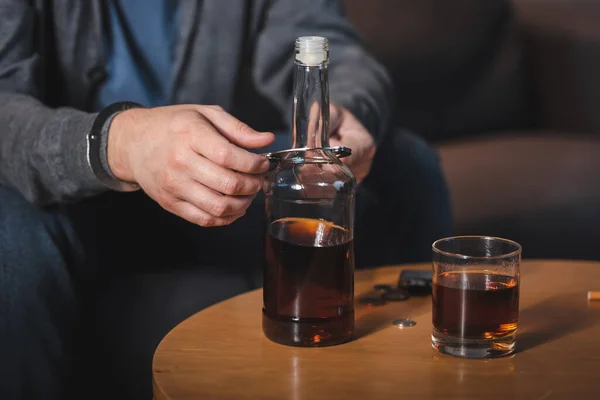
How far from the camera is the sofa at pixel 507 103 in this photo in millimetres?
2127

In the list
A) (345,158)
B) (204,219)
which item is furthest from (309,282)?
(345,158)

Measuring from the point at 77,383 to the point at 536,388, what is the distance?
2.20ft

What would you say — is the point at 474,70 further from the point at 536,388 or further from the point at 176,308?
the point at 536,388

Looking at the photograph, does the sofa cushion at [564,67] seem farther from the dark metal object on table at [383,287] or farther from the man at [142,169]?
the dark metal object on table at [383,287]

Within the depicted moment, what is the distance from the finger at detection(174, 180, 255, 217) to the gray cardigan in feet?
0.68

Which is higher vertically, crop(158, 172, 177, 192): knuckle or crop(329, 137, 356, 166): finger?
crop(158, 172, 177, 192): knuckle

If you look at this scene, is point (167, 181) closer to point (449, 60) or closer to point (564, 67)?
point (449, 60)

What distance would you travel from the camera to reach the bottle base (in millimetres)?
887

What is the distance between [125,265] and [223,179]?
52 cm

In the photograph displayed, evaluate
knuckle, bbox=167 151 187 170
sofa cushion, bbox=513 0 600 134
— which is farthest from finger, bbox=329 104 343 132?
sofa cushion, bbox=513 0 600 134

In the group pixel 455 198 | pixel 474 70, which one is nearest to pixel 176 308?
pixel 455 198

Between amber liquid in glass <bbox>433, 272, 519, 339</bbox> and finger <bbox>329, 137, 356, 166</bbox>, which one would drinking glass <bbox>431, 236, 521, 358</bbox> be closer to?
amber liquid in glass <bbox>433, 272, 519, 339</bbox>

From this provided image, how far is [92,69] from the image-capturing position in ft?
4.64

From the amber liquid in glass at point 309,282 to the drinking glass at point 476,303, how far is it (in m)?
0.09
